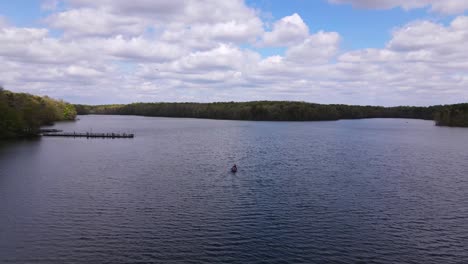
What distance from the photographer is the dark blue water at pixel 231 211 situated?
32.4 metres

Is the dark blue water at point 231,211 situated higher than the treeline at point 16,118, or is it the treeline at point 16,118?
the treeline at point 16,118

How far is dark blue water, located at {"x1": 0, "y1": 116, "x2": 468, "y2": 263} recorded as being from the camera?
106ft

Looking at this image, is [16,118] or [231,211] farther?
[16,118]

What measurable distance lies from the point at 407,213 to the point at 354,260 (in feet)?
52.3

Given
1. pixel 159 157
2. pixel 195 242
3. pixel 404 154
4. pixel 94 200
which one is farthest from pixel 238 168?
pixel 404 154

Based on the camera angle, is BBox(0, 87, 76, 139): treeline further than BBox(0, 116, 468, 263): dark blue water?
Yes

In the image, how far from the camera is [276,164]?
3024 inches

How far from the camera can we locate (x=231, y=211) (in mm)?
43281

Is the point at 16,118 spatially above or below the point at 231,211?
above

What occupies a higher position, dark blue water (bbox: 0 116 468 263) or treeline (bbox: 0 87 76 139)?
treeline (bbox: 0 87 76 139)

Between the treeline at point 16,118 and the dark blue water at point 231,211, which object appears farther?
the treeline at point 16,118

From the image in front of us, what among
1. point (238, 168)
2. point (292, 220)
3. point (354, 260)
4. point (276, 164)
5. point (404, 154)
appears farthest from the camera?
point (404, 154)

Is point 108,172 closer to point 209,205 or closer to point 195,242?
point 209,205

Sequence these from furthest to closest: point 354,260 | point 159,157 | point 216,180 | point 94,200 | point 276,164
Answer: point 159,157, point 276,164, point 216,180, point 94,200, point 354,260
